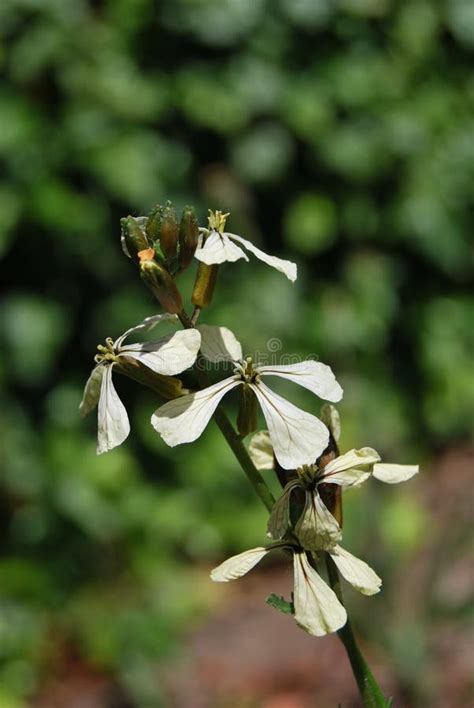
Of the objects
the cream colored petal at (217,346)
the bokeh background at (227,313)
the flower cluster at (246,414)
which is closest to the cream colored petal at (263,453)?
the flower cluster at (246,414)

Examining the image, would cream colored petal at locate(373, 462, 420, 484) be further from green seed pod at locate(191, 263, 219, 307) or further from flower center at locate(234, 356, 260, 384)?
green seed pod at locate(191, 263, 219, 307)

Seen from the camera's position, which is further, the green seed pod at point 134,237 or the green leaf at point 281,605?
the green seed pod at point 134,237

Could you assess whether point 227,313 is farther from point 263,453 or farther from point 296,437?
point 296,437

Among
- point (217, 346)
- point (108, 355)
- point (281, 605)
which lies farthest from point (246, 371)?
point (281, 605)

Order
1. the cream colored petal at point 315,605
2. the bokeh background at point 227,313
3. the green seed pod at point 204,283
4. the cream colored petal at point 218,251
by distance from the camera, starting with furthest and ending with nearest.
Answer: the bokeh background at point 227,313 → the green seed pod at point 204,283 → the cream colored petal at point 218,251 → the cream colored petal at point 315,605

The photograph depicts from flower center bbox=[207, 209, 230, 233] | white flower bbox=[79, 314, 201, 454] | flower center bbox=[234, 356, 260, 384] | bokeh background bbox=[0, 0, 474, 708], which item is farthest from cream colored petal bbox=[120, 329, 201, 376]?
bokeh background bbox=[0, 0, 474, 708]

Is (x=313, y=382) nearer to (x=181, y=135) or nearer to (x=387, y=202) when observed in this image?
(x=181, y=135)

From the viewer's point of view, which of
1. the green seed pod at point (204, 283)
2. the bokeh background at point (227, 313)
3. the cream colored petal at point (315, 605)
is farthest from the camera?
the bokeh background at point (227, 313)

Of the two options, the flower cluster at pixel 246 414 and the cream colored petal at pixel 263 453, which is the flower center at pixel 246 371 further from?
the cream colored petal at pixel 263 453
